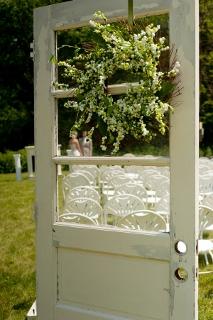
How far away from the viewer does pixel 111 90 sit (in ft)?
9.77

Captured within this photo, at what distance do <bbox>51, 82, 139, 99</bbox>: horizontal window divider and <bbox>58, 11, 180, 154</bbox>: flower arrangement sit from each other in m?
0.04

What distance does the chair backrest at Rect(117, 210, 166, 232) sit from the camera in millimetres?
5723

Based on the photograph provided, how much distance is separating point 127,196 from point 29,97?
31456mm

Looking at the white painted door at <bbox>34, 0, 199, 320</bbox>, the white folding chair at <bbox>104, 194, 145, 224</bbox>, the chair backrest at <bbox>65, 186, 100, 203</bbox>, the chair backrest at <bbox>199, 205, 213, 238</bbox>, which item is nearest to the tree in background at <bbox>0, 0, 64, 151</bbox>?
the chair backrest at <bbox>65, 186, 100, 203</bbox>

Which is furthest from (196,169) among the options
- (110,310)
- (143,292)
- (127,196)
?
(127,196)

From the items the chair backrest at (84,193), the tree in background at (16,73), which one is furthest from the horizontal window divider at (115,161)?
the tree in background at (16,73)

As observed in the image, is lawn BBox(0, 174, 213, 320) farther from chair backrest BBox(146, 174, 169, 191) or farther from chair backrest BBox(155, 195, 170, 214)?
chair backrest BBox(146, 174, 169, 191)

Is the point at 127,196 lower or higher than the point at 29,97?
lower

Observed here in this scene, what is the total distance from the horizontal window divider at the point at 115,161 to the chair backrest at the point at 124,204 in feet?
13.0

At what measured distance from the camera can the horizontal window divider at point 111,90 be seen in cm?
284

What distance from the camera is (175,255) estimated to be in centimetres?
286

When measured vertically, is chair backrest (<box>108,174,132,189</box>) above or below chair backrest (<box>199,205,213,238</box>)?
above

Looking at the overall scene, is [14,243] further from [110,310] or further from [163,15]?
[163,15]

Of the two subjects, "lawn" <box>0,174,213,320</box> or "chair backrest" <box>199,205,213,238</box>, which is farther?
"chair backrest" <box>199,205,213,238</box>
